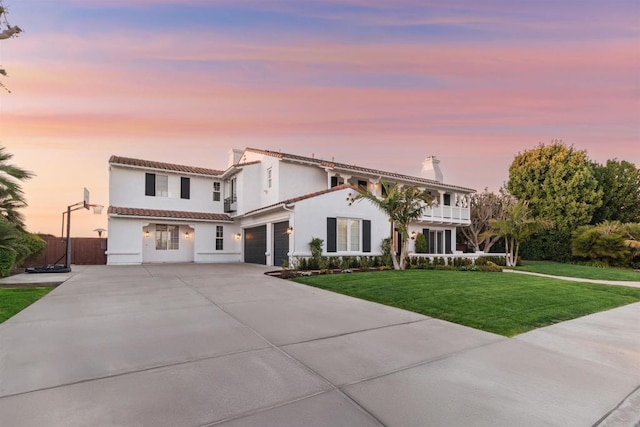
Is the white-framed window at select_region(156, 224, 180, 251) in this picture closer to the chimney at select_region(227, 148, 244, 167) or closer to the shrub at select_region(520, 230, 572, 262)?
the chimney at select_region(227, 148, 244, 167)

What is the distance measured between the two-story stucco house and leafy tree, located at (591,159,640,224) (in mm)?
12592

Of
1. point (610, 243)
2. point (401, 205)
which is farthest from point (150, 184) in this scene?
point (610, 243)

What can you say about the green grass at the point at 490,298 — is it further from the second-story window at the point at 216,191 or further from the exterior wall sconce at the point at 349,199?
the second-story window at the point at 216,191

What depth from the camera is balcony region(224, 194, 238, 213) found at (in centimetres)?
1995

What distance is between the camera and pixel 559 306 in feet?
21.4

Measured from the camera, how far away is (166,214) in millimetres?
18531

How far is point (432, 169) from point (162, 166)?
799 inches

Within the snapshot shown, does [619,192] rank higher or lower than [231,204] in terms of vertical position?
higher

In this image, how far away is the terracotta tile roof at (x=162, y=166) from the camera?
18.1 m

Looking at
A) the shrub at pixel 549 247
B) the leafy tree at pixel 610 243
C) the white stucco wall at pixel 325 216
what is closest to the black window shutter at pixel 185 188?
the white stucco wall at pixel 325 216

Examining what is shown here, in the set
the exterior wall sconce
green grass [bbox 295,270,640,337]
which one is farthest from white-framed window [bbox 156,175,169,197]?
green grass [bbox 295,270,640,337]

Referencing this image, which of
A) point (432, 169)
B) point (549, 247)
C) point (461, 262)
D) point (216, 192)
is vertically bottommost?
point (461, 262)

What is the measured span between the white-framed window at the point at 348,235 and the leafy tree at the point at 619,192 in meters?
21.5

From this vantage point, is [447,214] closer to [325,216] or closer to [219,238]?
[325,216]
